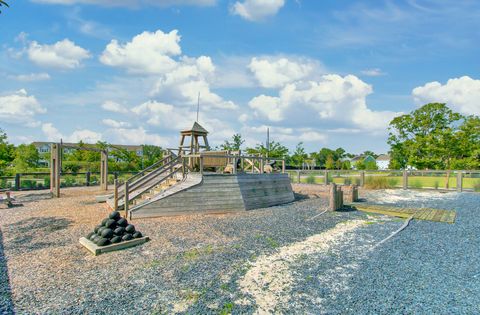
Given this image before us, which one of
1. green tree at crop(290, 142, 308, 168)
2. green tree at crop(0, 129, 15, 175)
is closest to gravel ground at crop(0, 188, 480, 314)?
green tree at crop(0, 129, 15, 175)

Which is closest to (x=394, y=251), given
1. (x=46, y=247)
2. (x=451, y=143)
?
(x=46, y=247)

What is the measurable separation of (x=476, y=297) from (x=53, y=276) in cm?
670

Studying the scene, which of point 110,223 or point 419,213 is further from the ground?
point 110,223

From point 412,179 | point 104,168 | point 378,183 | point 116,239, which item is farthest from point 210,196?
point 412,179

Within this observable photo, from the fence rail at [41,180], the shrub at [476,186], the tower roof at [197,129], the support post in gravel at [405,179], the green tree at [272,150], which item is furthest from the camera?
the green tree at [272,150]

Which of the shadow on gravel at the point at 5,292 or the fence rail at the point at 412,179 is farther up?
the fence rail at the point at 412,179

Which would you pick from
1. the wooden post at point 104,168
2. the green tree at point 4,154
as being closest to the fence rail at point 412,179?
the wooden post at point 104,168

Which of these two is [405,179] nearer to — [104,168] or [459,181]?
[459,181]

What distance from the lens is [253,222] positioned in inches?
352

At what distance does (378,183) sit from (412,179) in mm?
2186

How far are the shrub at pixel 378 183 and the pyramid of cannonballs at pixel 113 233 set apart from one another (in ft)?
56.5

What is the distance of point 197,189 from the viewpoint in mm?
10219

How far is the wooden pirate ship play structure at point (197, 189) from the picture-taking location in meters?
9.70

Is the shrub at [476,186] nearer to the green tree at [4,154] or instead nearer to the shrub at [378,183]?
the shrub at [378,183]
